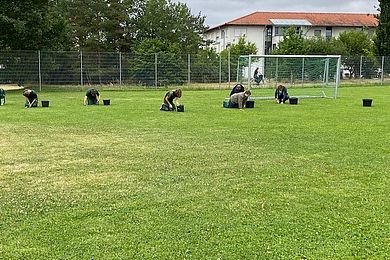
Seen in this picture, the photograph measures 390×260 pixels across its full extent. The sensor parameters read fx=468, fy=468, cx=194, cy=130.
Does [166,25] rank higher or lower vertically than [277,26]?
lower

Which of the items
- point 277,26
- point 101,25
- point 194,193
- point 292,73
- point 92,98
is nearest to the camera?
point 194,193

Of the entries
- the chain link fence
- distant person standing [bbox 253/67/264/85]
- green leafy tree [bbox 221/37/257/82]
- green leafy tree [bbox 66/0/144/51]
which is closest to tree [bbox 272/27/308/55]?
green leafy tree [bbox 221/37/257/82]

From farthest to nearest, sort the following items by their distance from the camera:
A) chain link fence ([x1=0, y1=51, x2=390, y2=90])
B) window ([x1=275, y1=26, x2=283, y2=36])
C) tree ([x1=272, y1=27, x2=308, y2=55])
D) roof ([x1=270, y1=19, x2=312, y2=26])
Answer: window ([x1=275, y1=26, x2=283, y2=36]), roof ([x1=270, y1=19, x2=312, y2=26]), tree ([x1=272, y1=27, x2=308, y2=55]), chain link fence ([x1=0, y1=51, x2=390, y2=90])

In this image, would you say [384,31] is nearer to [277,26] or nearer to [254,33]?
[277,26]

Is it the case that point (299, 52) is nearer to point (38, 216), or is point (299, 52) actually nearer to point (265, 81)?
point (265, 81)

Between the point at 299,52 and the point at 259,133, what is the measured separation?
3293 centimetres

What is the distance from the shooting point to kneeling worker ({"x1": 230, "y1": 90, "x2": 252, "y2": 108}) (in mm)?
15395

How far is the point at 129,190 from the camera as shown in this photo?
5.22m

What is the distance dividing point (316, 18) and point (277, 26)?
689 cm

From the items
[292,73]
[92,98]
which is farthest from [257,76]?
[92,98]

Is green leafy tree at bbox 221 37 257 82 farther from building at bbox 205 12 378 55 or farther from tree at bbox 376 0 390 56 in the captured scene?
building at bbox 205 12 378 55

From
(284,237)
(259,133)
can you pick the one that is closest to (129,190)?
(284,237)

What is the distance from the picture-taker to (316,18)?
62.8 meters

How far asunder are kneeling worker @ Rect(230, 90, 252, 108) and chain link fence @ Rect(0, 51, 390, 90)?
13.0 m
